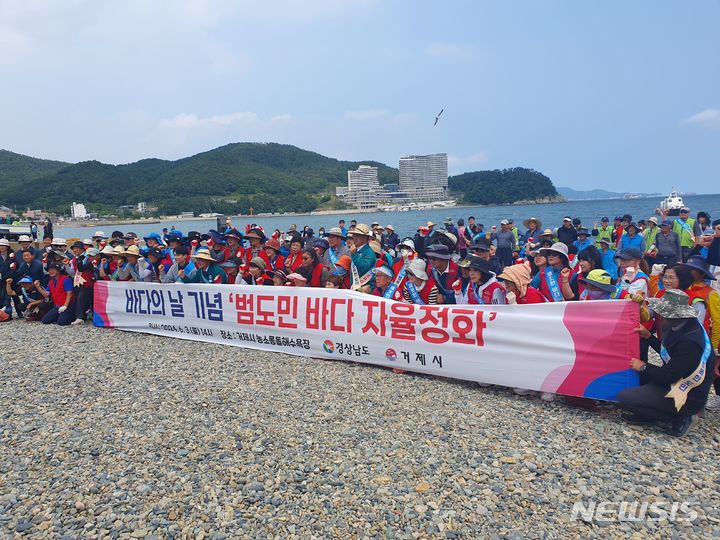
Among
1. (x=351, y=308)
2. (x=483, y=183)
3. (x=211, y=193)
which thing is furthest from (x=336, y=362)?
(x=483, y=183)

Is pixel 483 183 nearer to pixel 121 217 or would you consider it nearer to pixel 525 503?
pixel 121 217

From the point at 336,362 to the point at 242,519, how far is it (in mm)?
3485

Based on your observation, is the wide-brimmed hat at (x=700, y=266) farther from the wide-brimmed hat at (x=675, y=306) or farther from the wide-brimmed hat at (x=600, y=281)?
the wide-brimmed hat at (x=600, y=281)

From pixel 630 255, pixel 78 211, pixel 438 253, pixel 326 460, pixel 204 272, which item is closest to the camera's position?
pixel 326 460

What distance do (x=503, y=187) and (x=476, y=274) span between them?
156 metres

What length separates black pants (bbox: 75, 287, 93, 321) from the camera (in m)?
10.1

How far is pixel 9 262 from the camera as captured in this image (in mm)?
11297

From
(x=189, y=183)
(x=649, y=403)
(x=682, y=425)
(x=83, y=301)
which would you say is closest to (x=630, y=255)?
(x=649, y=403)

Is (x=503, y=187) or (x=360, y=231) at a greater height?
(x=503, y=187)

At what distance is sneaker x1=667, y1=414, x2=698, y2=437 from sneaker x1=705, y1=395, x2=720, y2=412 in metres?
0.76

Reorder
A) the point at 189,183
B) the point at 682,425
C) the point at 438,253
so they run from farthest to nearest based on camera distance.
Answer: the point at 189,183 < the point at 438,253 < the point at 682,425

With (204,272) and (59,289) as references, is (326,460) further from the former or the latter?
(59,289)

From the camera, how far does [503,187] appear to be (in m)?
153

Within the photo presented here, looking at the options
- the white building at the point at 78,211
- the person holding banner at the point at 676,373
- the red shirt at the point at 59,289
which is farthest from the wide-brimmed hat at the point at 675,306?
the white building at the point at 78,211
